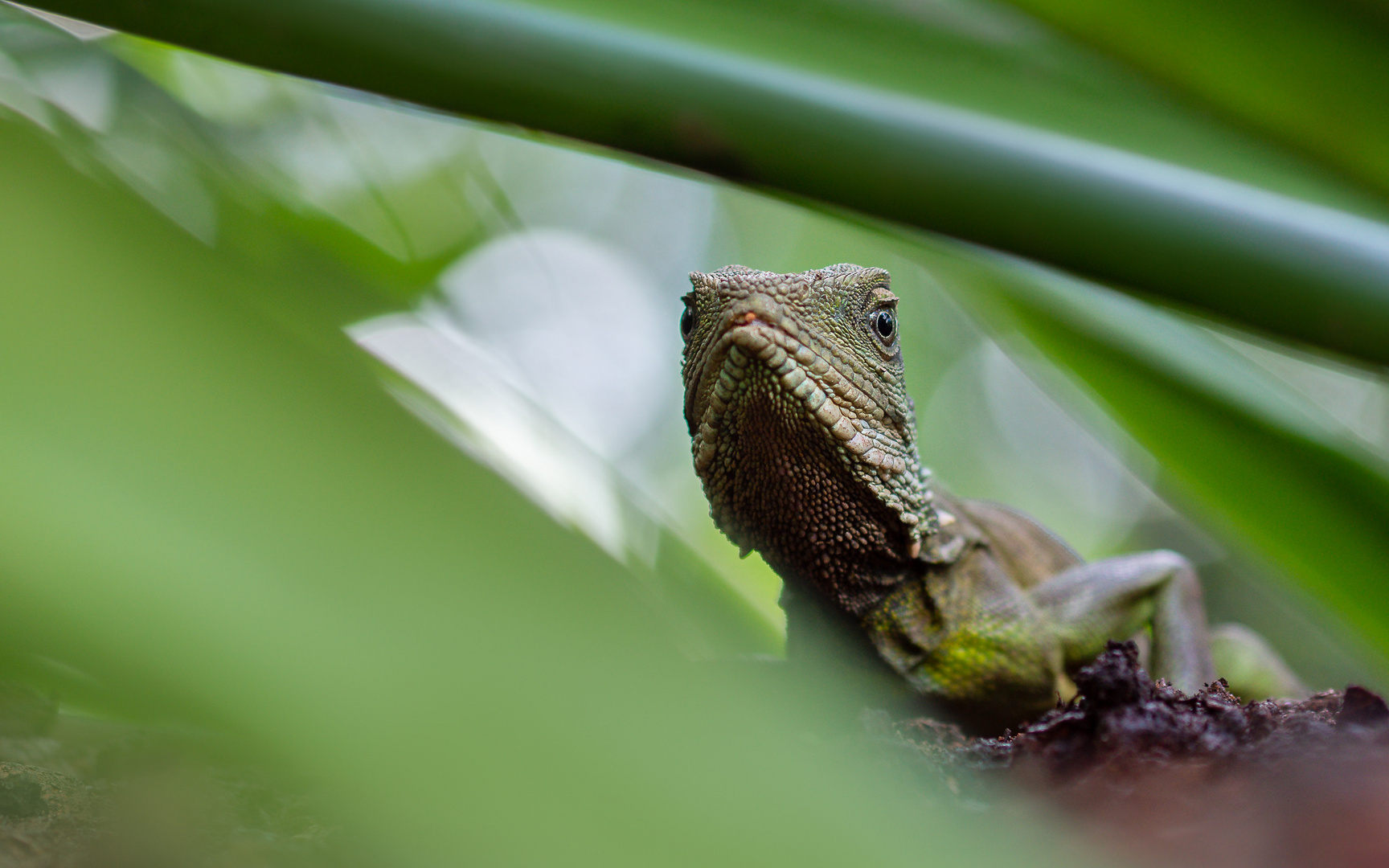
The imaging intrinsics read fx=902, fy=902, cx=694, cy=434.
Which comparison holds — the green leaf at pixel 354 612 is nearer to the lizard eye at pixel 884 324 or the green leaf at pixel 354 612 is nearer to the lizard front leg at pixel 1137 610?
the lizard eye at pixel 884 324

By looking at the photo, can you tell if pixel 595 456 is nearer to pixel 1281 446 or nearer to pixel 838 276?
pixel 838 276

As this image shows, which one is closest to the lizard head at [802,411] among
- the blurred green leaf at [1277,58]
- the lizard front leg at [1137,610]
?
the lizard front leg at [1137,610]

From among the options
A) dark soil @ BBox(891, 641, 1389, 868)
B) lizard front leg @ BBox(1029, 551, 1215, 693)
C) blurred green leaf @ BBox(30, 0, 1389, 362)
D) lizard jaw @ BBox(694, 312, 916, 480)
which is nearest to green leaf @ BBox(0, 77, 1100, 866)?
dark soil @ BBox(891, 641, 1389, 868)

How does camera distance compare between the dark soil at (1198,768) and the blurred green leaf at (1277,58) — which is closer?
the dark soil at (1198,768)

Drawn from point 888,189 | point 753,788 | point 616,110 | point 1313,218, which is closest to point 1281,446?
point 1313,218

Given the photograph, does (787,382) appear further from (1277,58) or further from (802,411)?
(1277,58)

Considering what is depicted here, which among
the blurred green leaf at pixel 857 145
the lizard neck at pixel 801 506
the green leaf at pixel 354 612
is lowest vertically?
the green leaf at pixel 354 612

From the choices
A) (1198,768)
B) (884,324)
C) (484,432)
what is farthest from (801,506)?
(1198,768)
